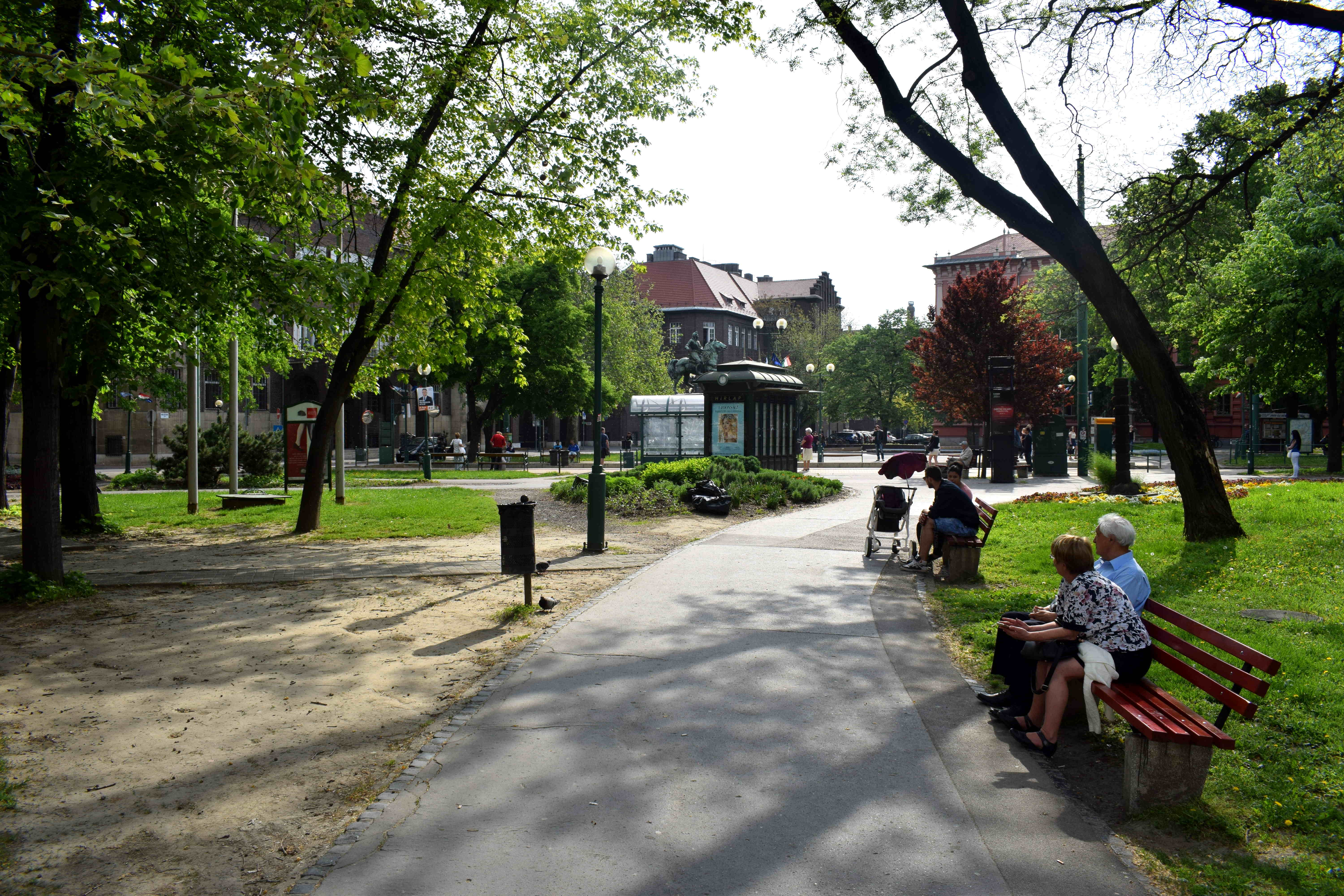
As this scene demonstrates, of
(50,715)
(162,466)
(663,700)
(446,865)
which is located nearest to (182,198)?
(50,715)

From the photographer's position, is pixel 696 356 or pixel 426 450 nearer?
pixel 426 450

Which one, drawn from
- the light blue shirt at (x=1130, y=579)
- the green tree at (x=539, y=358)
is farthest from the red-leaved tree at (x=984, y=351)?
the light blue shirt at (x=1130, y=579)

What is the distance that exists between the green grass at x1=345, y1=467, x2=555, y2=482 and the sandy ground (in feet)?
68.3

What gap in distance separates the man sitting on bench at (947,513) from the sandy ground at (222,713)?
350 cm

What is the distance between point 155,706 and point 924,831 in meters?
4.70

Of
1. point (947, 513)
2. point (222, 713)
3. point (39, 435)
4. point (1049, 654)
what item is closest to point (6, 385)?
point (39, 435)

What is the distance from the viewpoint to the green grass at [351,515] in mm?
15820

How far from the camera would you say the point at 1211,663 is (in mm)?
4641

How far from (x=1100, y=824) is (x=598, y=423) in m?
9.23

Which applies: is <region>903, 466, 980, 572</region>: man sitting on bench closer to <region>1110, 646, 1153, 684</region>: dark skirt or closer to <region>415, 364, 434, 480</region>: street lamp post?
<region>1110, 646, 1153, 684</region>: dark skirt

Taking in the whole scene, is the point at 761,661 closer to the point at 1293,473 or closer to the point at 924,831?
the point at 924,831

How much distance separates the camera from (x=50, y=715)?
19.1 ft

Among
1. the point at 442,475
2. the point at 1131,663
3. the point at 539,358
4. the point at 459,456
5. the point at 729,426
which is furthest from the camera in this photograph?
the point at 539,358

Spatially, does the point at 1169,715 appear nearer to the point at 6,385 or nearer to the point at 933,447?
the point at 6,385
